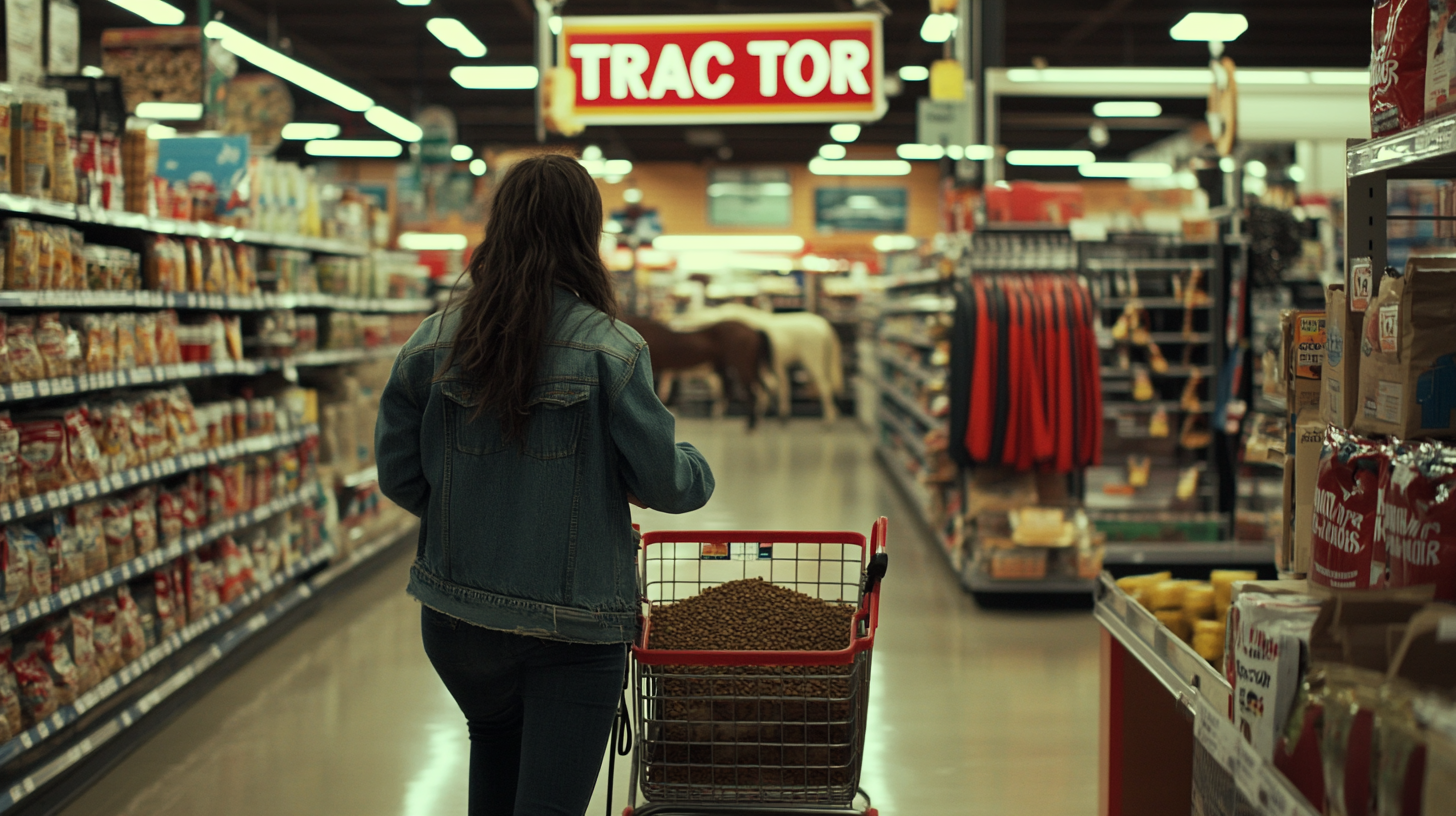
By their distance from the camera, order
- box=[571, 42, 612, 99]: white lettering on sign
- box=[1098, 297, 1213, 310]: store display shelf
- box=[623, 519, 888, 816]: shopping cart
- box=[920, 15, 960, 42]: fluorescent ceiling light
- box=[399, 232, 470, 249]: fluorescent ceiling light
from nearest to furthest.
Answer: box=[623, 519, 888, 816]: shopping cart < box=[571, 42, 612, 99]: white lettering on sign < box=[920, 15, 960, 42]: fluorescent ceiling light < box=[1098, 297, 1213, 310]: store display shelf < box=[399, 232, 470, 249]: fluorescent ceiling light

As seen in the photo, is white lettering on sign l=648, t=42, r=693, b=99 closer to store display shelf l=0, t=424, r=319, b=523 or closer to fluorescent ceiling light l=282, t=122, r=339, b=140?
store display shelf l=0, t=424, r=319, b=523

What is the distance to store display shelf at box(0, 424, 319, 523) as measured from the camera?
3.22 metres

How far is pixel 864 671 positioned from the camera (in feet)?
7.21

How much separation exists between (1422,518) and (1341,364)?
392 mm

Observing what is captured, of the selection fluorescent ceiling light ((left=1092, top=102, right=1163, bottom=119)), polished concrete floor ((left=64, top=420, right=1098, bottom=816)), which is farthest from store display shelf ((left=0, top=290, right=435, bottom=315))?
fluorescent ceiling light ((left=1092, top=102, right=1163, bottom=119))

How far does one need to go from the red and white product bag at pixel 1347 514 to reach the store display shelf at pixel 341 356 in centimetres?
420

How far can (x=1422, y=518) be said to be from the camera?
147 centimetres

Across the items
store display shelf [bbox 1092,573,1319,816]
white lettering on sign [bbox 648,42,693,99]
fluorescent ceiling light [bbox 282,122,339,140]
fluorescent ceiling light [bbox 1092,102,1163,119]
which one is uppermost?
fluorescent ceiling light [bbox 1092,102,1163,119]

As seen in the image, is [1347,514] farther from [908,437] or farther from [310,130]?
[310,130]

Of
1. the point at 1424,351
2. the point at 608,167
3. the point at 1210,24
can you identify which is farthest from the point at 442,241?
the point at 1424,351

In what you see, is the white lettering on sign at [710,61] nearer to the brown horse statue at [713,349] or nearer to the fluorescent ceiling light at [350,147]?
the brown horse statue at [713,349]

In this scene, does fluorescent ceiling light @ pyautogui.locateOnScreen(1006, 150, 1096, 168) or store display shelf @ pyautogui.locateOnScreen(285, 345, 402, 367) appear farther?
fluorescent ceiling light @ pyautogui.locateOnScreen(1006, 150, 1096, 168)

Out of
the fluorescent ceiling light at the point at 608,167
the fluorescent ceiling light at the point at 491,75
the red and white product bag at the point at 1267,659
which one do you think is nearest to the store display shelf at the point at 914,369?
the fluorescent ceiling light at the point at 491,75

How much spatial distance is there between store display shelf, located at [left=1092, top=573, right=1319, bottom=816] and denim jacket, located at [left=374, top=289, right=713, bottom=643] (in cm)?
86
